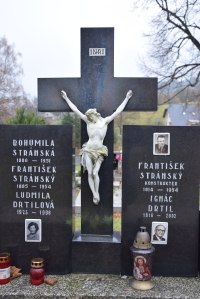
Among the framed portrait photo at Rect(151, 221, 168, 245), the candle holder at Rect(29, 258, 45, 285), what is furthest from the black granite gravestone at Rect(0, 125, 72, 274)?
the framed portrait photo at Rect(151, 221, 168, 245)

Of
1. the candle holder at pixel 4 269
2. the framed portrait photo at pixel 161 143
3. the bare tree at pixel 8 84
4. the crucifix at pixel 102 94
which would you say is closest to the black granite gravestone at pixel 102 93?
the crucifix at pixel 102 94

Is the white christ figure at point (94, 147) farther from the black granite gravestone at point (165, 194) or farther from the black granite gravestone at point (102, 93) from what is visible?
the black granite gravestone at point (165, 194)

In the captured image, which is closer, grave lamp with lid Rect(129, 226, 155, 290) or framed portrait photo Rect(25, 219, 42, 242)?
grave lamp with lid Rect(129, 226, 155, 290)

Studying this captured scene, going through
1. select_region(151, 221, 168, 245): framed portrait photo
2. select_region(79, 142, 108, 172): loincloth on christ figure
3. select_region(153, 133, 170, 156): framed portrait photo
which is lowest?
select_region(151, 221, 168, 245): framed portrait photo

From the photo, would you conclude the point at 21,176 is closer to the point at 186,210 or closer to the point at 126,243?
the point at 126,243

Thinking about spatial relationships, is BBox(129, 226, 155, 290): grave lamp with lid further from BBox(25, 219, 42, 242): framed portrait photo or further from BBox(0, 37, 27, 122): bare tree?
BBox(0, 37, 27, 122): bare tree

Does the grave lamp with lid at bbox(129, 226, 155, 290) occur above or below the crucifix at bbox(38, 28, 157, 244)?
below

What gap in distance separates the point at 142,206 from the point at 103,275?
1086mm

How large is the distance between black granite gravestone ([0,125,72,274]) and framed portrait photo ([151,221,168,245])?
115 centimetres

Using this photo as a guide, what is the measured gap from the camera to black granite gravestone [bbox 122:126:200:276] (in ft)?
12.9

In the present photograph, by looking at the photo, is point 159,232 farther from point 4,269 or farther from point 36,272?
point 4,269

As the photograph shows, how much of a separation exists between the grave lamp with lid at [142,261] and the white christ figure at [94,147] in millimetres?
850

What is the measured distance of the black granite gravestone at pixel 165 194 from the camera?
3939 mm

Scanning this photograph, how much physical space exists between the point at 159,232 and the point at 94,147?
1.47 meters
